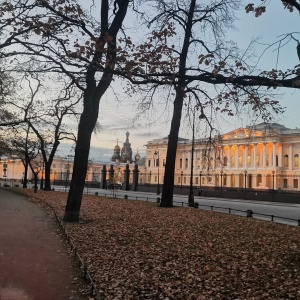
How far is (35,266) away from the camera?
8367 millimetres

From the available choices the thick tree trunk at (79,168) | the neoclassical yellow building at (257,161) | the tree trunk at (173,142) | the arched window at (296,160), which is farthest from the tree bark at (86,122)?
the arched window at (296,160)

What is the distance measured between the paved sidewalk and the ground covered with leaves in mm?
576

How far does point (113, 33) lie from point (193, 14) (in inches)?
382

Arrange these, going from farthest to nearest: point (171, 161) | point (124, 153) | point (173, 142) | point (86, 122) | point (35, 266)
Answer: point (124, 153)
point (173, 142)
point (171, 161)
point (86, 122)
point (35, 266)

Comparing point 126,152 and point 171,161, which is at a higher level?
point 126,152

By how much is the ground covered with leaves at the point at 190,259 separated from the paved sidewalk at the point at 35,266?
1.89ft

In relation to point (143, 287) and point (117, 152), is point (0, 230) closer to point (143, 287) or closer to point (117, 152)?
point (143, 287)

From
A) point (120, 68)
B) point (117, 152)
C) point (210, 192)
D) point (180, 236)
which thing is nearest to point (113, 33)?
point (120, 68)

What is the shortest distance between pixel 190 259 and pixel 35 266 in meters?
3.61

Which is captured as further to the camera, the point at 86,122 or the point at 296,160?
the point at 296,160

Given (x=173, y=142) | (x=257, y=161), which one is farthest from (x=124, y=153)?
(x=173, y=142)

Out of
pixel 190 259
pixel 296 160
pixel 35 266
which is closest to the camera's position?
pixel 35 266

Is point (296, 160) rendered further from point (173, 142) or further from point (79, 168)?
point (79, 168)

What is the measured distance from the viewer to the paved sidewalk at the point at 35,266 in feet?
21.7
